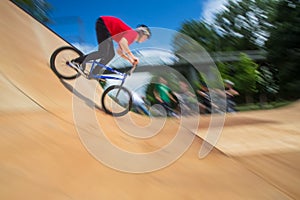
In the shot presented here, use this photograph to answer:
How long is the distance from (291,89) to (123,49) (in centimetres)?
1712

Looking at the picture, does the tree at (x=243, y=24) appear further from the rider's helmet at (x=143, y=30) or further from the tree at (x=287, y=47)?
the rider's helmet at (x=143, y=30)

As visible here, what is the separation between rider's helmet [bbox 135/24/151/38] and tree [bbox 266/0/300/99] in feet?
54.2

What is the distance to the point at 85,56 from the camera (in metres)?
5.77

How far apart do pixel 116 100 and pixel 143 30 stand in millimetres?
1508

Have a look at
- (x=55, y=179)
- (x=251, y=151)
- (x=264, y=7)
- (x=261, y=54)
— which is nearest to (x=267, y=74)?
(x=261, y=54)

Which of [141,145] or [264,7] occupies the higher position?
[141,145]

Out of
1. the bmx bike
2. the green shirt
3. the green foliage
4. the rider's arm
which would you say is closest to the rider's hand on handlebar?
the rider's arm

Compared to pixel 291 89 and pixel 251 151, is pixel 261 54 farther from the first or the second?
pixel 251 151

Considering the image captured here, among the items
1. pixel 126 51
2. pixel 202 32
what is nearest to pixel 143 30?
pixel 126 51

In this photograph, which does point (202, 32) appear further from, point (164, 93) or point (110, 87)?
point (110, 87)

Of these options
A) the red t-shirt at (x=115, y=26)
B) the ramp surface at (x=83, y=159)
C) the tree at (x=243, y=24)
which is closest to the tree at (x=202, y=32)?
the tree at (x=243, y=24)

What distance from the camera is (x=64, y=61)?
614 centimetres

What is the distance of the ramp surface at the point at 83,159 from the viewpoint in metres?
2.92

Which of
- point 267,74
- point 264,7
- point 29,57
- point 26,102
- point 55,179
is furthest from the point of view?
point 264,7
